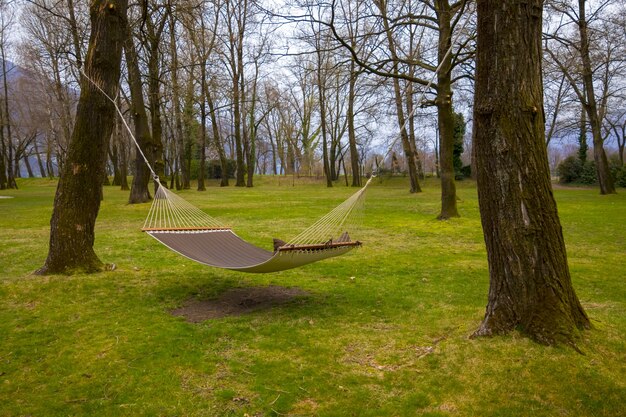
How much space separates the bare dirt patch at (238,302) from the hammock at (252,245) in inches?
14.1

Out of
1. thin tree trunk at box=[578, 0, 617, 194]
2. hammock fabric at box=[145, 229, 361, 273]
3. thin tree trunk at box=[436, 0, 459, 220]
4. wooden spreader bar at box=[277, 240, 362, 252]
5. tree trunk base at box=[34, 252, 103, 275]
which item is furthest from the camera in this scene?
thin tree trunk at box=[578, 0, 617, 194]

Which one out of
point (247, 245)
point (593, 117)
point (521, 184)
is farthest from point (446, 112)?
point (593, 117)

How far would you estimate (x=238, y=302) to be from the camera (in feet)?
12.8

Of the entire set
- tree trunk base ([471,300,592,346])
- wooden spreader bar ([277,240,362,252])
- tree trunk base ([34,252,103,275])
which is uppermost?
wooden spreader bar ([277,240,362,252])

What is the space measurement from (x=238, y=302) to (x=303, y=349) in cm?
118

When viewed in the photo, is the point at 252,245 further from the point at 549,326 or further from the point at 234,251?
the point at 549,326

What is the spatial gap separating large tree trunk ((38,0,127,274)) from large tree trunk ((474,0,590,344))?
11.4 feet

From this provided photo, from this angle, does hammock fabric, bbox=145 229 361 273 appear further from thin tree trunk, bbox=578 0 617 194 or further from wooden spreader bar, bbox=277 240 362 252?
thin tree trunk, bbox=578 0 617 194

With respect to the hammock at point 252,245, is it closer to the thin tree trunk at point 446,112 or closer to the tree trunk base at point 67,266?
the tree trunk base at point 67,266

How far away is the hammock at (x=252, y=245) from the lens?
3350 mm

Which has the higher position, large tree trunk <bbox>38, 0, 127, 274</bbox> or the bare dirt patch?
large tree trunk <bbox>38, 0, 127, 274</bbox>

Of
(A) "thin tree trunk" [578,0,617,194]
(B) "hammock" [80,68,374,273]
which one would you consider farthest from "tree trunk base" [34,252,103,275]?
(A) "thin tree trunk" [578,0,617,194]

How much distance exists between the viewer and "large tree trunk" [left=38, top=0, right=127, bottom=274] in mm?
4387

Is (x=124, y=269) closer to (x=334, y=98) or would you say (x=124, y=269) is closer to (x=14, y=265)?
(x=14, y=265)
